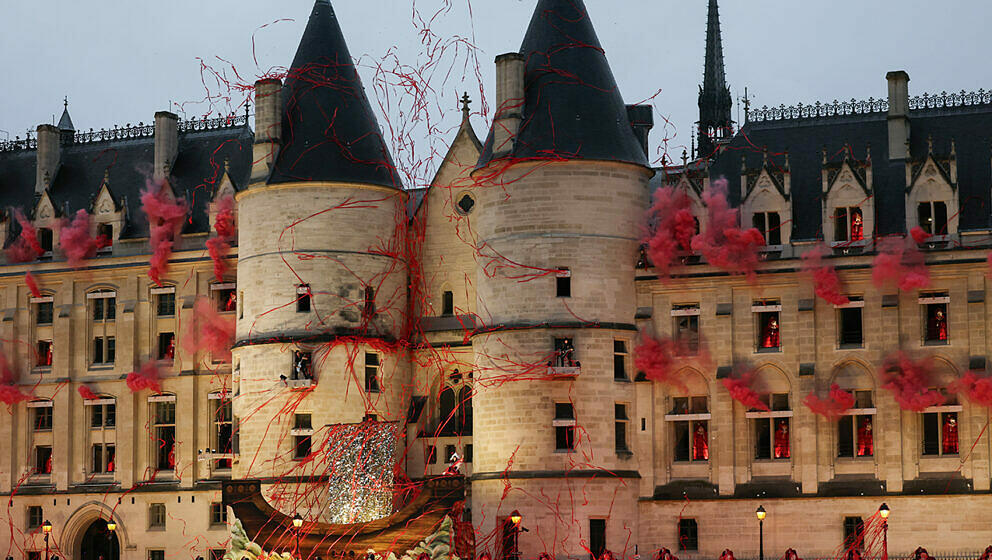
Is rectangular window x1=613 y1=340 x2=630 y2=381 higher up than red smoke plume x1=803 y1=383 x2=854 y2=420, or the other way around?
rectangular window x1=613 y1=340 x2=630 y2=381

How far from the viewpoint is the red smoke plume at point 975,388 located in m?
61.7

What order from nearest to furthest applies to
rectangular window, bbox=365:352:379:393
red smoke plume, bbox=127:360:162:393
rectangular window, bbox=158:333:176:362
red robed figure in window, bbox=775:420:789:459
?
red robed figure in window, bbox=775:420:789:459, rectangular window, bbox=365:352:379:393, red smoke plume, bbox=127:360:162:393, rectangular window, bbox=158:333:176:362

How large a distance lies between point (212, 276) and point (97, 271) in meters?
5.23

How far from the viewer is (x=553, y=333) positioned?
65.2m

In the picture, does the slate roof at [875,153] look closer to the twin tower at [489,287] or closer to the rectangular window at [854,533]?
the twin tower at [489,287]

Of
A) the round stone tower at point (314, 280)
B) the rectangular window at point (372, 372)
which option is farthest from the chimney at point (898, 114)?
the rectangular window at point (372, 372)

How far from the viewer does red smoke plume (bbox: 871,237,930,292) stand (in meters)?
63.0

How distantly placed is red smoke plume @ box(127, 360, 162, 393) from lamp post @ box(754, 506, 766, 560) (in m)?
25.0

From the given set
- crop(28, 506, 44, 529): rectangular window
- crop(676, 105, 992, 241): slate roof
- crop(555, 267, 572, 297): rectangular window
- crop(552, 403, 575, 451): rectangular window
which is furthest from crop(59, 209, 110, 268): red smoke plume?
crop(676, 105, 992, 241): slate roof

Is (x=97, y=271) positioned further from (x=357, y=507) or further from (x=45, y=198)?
(x=357, y=507)

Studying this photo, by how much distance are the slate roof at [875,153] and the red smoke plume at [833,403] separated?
5.77 m

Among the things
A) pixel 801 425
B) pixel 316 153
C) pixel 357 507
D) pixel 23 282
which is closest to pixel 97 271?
pixel 23 282

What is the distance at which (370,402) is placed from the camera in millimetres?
68312

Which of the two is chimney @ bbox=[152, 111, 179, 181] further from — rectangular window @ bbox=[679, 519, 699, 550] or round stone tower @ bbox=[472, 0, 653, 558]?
rectangular window @ bbox=[679, 519, 699, 550]
